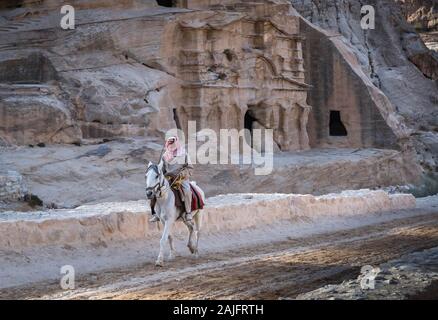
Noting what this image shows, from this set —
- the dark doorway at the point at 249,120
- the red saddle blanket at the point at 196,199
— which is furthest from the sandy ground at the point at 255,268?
the dark doorway at the point at 249,120

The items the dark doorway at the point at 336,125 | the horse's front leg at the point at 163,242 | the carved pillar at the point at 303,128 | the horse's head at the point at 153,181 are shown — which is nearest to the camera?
the horse's head at the point at 153,181

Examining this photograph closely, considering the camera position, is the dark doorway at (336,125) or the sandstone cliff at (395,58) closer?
the dark doorway at (336,125)

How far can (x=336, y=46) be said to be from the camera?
35.9 metres

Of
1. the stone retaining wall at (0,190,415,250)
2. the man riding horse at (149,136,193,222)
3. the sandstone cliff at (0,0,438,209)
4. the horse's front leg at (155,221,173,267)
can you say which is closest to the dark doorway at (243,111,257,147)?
the sandstone cliff at (0,0,438,209)

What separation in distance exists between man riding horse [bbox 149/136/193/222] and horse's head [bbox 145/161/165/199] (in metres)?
0.59

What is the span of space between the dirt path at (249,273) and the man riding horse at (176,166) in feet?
3.99

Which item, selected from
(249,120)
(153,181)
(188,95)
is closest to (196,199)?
(153,181)

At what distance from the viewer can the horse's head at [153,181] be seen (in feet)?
39.8

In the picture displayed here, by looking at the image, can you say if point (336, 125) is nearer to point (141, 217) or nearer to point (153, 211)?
point (141, 217)

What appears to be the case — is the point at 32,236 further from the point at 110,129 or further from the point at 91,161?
the point at 110,129

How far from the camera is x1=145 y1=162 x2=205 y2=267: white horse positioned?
12.2 m

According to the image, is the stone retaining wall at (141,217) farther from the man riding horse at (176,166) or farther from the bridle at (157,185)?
the bridle at (157,185)

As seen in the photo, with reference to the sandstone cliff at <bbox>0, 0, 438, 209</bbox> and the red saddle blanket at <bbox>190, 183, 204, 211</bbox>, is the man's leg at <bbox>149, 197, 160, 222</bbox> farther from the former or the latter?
the sandstone cliff at <bbox>0, 0, 438, 209</bbox>

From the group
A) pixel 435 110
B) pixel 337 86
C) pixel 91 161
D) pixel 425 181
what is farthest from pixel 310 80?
pixel 91 161
